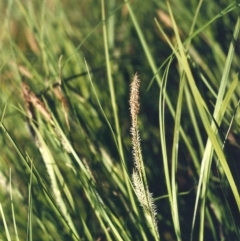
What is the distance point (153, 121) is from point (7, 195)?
231mm

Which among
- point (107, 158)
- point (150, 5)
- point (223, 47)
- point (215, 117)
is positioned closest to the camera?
point (215, 117)

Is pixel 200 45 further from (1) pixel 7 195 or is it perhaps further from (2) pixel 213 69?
(1) pixel 7 195

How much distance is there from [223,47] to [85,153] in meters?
0.25

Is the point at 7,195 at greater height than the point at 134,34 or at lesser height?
lesser

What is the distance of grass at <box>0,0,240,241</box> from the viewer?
0.48 meters

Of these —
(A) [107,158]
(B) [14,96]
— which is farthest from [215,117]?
(B) [14,96]

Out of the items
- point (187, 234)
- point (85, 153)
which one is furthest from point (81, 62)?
point (187, 234)

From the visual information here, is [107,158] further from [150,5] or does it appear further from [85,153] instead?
[150,5]

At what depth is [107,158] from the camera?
1.97ft

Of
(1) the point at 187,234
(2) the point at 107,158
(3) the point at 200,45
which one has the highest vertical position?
(3) the point at 200,45

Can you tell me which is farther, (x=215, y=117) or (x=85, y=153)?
(x=85, y=153)

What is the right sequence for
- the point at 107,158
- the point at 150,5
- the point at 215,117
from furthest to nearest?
the point at 150,5 → the point at 107,158 → the point at 215,117

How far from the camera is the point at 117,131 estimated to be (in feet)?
1.66

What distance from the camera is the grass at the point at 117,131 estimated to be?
1.57 feet
